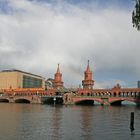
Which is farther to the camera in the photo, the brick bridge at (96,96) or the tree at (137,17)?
the brick bridge at (96,96)

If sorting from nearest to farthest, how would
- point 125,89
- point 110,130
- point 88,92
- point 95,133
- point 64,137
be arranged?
point 64,137, point 95,133, point 110,130, point 125,89, point 88,92

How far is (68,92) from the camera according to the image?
19012 centimetres

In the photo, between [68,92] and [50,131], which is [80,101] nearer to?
[68,92]

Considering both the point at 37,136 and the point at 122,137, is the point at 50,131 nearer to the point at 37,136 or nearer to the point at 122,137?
the point at 37,136

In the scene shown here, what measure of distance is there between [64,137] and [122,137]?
7217 millimetres

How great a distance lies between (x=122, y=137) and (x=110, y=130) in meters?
6.52

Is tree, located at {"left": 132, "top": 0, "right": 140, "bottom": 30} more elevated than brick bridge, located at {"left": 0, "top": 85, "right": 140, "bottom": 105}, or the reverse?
tree, located at {"left": 132, "top": 0, "right": 140, "bottom": 30}


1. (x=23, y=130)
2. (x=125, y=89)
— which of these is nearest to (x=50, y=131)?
(x=23, y=130)

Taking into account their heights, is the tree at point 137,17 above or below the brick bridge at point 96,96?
above

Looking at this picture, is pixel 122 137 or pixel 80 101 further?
pixel 80 101

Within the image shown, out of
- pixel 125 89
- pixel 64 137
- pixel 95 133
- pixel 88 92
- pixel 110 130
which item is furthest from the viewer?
pixel 88 92

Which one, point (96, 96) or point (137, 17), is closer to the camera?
point (137, 17)

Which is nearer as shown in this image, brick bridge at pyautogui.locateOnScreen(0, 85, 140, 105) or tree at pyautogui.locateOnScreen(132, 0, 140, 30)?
tree at pyautogui.locateOnScreen(132, 0, 140, 30)

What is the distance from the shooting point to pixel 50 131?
51.0 m
